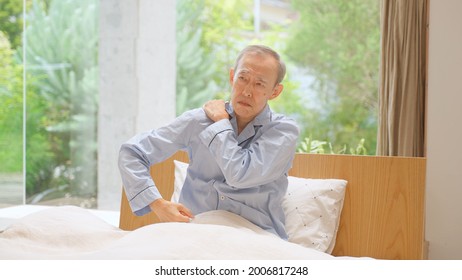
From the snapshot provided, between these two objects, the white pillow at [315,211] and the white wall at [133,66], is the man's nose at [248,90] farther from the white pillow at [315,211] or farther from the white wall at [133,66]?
the white wall at [133,66]

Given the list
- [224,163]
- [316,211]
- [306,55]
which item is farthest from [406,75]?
[306,55]

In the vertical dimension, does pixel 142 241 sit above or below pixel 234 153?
below

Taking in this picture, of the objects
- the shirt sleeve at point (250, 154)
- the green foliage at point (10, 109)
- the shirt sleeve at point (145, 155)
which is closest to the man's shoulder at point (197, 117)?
the shirt sleeve at point (145, 155)

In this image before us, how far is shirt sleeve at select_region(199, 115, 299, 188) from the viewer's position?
1.79m

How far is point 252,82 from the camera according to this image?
1.88 meters

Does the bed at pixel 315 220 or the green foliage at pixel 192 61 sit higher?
the green foliage at pixel 192 61

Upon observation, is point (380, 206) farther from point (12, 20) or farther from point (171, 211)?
point (12, 20)

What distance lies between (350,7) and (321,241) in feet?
12.4

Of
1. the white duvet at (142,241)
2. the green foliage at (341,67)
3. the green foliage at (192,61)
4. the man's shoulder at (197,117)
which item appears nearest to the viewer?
the white duvet at (142,241)

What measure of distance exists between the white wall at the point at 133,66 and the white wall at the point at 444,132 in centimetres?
245

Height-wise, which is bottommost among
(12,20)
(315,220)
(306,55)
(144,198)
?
(315,220)

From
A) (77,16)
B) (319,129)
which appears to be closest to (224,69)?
(319,129)

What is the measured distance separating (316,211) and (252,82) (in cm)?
57

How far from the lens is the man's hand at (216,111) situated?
6.39 feet
